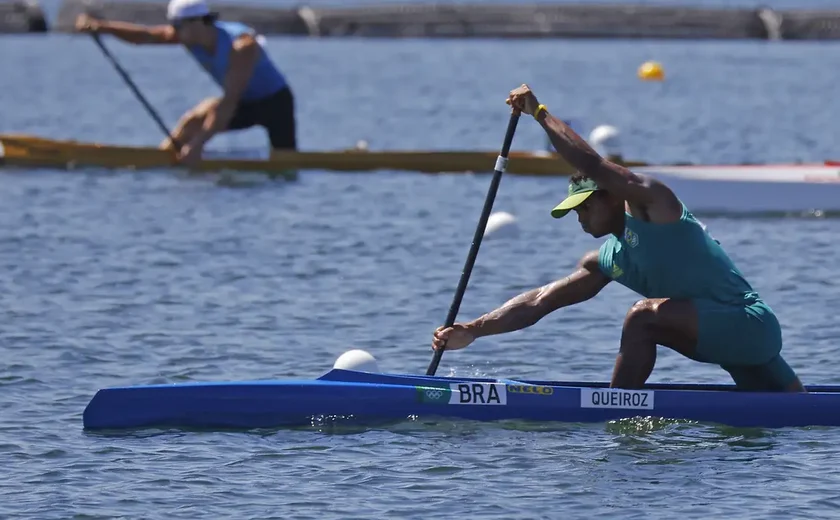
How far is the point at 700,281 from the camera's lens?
839 centimetres

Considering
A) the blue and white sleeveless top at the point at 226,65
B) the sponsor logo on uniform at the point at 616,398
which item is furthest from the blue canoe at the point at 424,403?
the blue and white sleeveless top at the point at 226,65

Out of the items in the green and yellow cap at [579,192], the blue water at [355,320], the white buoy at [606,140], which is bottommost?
the blue water at [355,320]

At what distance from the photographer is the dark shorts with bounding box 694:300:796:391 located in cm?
840

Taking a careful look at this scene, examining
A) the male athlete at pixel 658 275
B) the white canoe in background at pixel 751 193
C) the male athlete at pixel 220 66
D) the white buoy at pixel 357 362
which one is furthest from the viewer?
the male athlete at pixel 220 66

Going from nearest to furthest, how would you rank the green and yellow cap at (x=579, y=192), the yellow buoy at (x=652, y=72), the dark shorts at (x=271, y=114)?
the green and yellow cap at (x=579, y=192) → the dark shorts at (x=271, y=114) → the yellow buoy at (x=652, y=72)

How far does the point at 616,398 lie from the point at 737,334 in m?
0.70

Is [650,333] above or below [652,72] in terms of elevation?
below

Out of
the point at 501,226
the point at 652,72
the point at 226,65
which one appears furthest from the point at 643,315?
the point at 652,72

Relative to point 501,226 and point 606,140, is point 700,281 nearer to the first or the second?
point 501,226

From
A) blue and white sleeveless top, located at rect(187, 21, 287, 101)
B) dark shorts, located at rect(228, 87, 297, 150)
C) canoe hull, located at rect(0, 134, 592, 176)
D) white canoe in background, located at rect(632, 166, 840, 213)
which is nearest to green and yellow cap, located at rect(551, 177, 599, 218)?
white canoe in background, located at rect(632, 166, 840, 213)

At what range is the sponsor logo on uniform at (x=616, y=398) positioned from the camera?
28.3 feet

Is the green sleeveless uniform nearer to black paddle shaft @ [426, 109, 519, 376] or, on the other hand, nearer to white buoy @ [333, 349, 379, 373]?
black paddle shaft @ [426, 109, 519, 376]

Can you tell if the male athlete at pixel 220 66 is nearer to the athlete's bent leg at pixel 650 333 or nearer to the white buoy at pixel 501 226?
the white buoy at pixel 501 226

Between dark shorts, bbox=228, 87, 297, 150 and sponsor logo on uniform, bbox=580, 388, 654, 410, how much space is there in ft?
31.6
